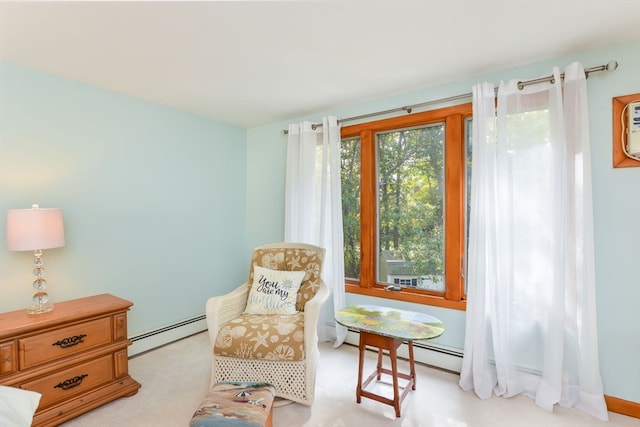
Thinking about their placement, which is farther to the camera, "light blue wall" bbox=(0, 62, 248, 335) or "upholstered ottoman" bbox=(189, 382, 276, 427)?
"light blue wall" bbox=(0, 62, 248, 335)

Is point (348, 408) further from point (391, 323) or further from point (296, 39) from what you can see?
point (296, 39)

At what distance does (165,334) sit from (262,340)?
156 centimetres

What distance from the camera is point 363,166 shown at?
3.04m

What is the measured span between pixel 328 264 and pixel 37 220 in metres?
2.18

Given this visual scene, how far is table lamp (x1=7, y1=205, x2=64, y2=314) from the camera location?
6.24ft

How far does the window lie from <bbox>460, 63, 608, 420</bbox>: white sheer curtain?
0.22 m

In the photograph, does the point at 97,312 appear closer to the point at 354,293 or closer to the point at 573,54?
the point at 354,293

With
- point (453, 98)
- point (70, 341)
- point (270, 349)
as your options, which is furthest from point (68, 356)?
point (453, 98)

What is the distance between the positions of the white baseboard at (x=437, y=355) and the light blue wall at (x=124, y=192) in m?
2.18

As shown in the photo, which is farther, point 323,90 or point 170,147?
point 170,147

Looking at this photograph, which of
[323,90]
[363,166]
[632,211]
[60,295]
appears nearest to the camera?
[632,211]

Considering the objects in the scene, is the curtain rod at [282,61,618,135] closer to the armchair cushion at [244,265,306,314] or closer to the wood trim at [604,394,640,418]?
the armchair cushion at [244,265,306,314]

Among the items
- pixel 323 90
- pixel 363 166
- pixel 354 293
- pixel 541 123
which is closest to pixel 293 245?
pixel 354 293

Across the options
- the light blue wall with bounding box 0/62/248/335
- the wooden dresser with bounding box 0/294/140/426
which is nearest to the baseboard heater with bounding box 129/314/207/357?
the light blue wall with bounding box 0/62/248/335
